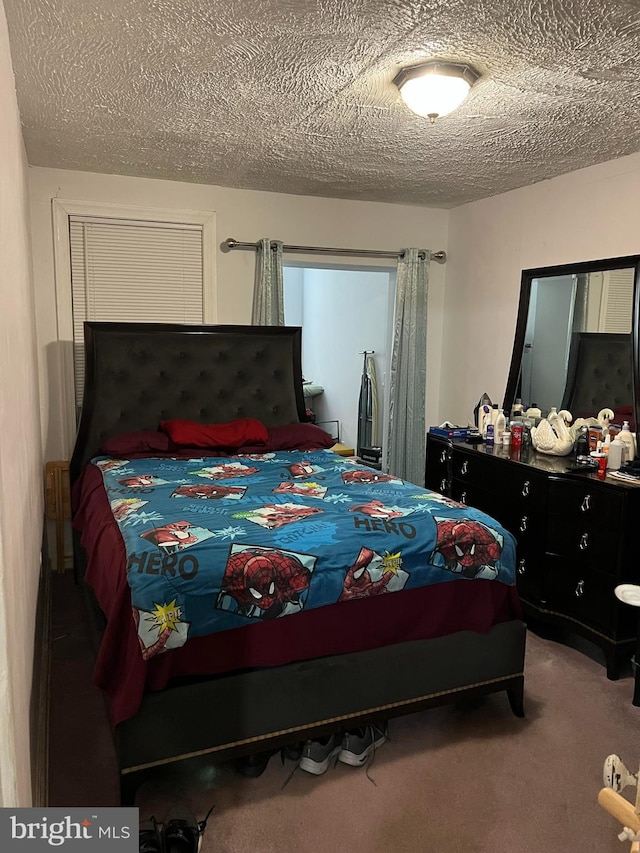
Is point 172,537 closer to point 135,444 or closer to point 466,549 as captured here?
point 466,549

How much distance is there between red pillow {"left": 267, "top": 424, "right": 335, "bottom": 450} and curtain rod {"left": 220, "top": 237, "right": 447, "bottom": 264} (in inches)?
50.0

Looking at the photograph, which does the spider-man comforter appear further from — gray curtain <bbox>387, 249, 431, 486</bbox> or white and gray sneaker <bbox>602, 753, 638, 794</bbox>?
gray curtain <bbox>387, 249, 431, 486</bbox>

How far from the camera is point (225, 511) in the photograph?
2459mm

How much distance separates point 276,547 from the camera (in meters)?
2.06

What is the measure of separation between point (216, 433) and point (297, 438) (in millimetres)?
515

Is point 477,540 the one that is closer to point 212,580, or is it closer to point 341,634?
point 341,634

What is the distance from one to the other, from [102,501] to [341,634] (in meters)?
1.30

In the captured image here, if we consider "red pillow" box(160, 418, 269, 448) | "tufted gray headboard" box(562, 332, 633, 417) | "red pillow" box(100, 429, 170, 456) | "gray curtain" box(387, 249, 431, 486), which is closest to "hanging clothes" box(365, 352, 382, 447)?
"gray curtain" box(387, 249, 431, 486)

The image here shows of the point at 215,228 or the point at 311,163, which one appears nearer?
the point at 311,163

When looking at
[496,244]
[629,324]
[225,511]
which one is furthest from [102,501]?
[496,244]

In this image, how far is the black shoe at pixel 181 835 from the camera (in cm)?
164

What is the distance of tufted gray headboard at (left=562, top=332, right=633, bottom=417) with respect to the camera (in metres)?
3.29

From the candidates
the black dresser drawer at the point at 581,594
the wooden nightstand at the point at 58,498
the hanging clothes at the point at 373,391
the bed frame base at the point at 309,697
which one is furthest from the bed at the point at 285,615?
the hanging clothes at the point at 373,391
